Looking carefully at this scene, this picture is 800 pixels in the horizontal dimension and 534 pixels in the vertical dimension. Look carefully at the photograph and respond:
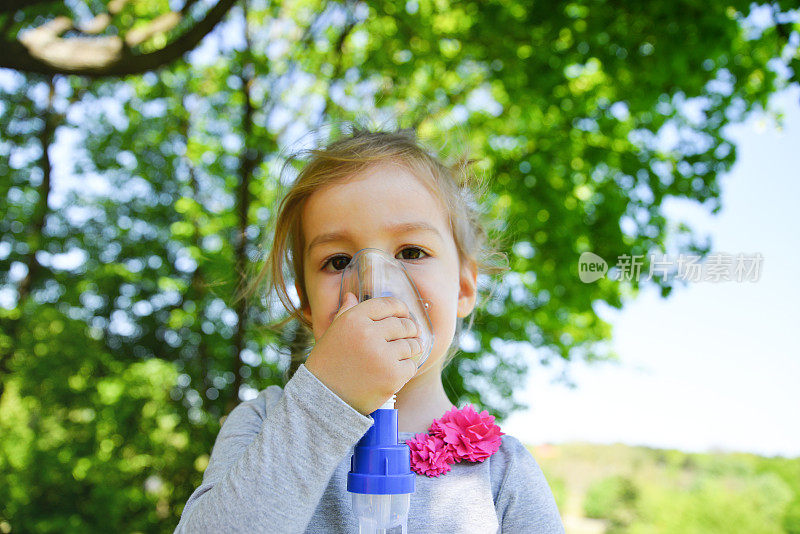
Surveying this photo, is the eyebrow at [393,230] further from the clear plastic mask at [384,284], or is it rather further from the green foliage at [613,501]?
the green foliage at [613,501]

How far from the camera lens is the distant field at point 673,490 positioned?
3747cm

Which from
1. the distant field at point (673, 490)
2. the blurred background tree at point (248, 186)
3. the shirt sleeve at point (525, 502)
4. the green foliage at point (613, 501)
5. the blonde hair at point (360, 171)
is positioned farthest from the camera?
the green foliage at point (613, 501)

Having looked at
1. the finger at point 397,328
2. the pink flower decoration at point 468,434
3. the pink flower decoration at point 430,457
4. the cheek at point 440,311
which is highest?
the cheek at point 440,311

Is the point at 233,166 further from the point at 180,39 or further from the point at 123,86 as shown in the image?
the point at 180,39

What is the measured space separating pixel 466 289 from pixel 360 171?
1.55 ft

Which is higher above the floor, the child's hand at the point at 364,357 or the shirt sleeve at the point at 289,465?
the child's hand at the point at 364,357

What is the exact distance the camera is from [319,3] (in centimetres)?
726

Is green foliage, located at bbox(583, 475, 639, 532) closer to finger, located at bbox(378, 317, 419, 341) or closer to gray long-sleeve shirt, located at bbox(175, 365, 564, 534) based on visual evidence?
gray long-sleeve shirt, located at bbox(175, 365, 564, 534)

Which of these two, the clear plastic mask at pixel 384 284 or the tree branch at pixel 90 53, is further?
the tree branch at pixel 90 53

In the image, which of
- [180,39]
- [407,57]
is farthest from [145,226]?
[180,39]

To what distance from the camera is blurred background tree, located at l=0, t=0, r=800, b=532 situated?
16.8 feet

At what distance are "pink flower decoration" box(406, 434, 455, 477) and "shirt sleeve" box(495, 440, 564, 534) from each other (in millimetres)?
129

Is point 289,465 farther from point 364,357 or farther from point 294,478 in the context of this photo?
point 364,357

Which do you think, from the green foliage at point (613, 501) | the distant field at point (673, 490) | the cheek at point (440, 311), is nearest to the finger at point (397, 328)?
the cheek at point (440, 311)
